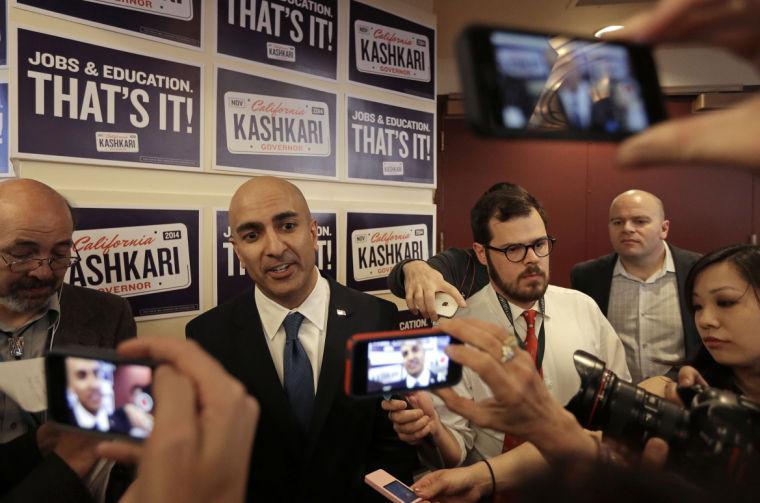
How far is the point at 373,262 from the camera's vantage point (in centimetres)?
286

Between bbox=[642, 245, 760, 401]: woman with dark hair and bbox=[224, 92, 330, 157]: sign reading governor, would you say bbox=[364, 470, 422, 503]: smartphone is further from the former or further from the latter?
bbox=[224, 92, 330, 157]: sign reading governor

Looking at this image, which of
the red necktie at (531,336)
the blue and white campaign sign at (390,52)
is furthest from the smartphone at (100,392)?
the blue and white campaign sign at (390,52)

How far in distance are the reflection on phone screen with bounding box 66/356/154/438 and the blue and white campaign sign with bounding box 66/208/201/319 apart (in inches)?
51.4

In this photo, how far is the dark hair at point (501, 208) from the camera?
1.93 metres

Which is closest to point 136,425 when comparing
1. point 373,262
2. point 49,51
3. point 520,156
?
point 49,51

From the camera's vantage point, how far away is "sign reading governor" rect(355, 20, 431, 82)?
9.10 ft

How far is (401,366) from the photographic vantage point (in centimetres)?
98

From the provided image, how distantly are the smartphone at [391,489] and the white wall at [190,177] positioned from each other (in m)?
1.24

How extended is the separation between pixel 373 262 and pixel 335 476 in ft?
4.75

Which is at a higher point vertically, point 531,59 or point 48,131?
point 48,131

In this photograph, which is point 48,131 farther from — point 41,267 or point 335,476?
point 335,476

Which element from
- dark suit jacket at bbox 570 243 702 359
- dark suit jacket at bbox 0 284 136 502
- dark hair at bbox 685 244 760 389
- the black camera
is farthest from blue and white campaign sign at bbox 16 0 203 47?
dark suit jacket at bbox 570 243 702 359

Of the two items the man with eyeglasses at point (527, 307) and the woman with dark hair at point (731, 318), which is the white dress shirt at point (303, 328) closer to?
the man with eyeglasses at point (527, 307)

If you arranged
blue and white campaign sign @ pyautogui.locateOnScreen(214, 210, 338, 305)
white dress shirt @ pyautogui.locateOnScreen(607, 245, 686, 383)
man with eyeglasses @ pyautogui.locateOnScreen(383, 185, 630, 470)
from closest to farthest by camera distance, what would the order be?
1. man with eyeglasses @ pyautogui.locateOnScreen(383, 185, 630, 470)
2. blue and white campaign sign @ pyautogui.locateOnScreen(214, 210, 338, 305)
3. white dress shirt @ pyautogui.locateOnScreen(607, 245, 686, 383)
